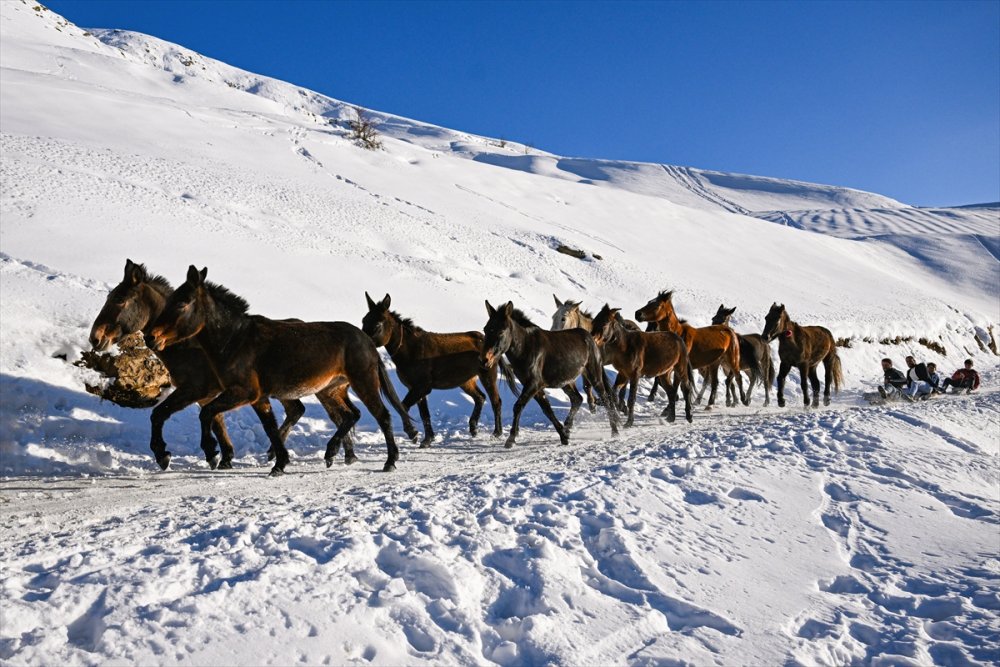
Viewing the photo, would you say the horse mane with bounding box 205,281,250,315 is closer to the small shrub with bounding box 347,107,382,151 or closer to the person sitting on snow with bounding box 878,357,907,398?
the person sitting on snow with bounding box 878,357,907,398

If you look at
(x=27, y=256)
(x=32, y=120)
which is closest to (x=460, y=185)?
(x=32, y=120)

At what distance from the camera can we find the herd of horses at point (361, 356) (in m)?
6.86

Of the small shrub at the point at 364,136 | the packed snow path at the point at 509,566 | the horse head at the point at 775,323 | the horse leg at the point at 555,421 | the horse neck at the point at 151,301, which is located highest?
the small shrub at the point at 364,136

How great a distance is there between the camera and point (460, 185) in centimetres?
3225

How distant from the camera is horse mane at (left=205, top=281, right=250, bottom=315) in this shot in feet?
22.9

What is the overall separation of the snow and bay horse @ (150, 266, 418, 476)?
0.76m

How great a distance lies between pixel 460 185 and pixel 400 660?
99.8ft

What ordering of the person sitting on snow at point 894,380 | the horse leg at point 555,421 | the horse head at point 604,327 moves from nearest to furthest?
the horse leg at point 555,421 < the horse head at point 604,327 < the person sitting on snow at point 894,380

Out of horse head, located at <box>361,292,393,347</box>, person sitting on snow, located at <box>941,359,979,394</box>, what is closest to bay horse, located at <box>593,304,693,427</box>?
horse head, located at <box>361,292,393,347</box>

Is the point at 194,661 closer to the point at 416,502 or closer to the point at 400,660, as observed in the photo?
the point at 400,660

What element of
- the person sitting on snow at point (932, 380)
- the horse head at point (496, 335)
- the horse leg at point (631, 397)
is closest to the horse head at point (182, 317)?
the horse head at point (496, 335)

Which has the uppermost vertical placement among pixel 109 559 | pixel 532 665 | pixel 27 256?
pixel 27 256

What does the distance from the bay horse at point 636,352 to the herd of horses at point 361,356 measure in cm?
2

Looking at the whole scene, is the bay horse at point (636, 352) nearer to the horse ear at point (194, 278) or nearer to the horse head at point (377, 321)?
the horse head at point (377, 321)
